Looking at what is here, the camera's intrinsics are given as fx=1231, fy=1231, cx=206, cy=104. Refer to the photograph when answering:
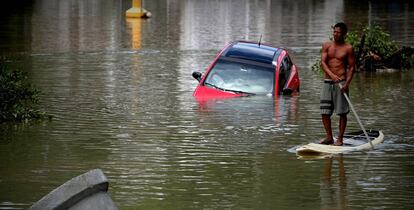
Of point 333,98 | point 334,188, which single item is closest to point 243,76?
point 333,98

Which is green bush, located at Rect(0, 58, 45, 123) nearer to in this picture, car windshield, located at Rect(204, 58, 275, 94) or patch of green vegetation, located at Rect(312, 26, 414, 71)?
car windshield, located at Rect(204, 58, 275, 94)

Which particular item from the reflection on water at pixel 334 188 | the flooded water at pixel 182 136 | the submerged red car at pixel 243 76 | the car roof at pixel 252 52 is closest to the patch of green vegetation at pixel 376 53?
the flooded water at pixel 182 136

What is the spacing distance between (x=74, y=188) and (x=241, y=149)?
762 cm

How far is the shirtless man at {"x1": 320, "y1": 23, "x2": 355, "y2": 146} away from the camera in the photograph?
1600cm

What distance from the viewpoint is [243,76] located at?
23281 millimetres

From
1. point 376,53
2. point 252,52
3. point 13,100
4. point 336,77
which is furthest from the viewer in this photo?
point 376,53

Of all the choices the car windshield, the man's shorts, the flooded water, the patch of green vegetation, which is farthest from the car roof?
the man's shorts

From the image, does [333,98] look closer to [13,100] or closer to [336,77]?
[336,77]

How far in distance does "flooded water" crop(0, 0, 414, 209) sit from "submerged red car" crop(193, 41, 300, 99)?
1.32 feet

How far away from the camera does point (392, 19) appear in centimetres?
5622

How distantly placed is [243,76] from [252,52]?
25.6 inches

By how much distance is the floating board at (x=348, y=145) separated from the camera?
15.8 metres

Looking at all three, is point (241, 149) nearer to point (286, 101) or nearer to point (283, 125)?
point (283, 125)

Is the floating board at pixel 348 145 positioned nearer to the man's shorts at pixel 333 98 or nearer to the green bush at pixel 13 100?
the man's shorts at pixel 333 98
